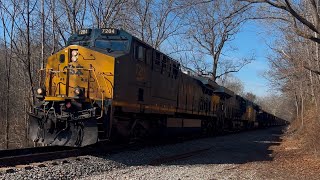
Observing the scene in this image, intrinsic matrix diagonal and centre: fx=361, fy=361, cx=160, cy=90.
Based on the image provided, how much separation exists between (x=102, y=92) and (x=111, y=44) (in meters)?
2.35

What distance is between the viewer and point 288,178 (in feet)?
31.5

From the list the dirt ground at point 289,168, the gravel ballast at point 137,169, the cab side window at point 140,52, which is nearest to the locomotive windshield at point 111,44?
the cab side window at point 140,52

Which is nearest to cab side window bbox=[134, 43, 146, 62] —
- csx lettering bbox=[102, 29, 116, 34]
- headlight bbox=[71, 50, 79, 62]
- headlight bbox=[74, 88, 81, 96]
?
csx lettering bbox=[102, 29, 116, 34]

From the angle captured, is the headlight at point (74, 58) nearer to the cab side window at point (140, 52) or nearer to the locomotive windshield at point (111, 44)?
the locomotive windshield at point (111, 44)

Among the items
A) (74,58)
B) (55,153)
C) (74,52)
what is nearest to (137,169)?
A: (55,153)

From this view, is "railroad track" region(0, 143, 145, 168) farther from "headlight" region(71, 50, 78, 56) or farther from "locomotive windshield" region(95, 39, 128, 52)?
"locomotive windshield" region(95, 39, 128, 52)

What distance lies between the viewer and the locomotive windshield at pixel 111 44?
39.9ft

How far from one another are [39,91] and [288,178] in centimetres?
777

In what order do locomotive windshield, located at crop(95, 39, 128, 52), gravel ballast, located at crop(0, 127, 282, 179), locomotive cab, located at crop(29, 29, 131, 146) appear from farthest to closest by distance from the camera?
locomotive windshield, located at crop(95, 39, 128, 52), locomotive cab, located at crop(29, 29, 131, 146), gravel ballast, located at crop(0, 127, 282, 179)

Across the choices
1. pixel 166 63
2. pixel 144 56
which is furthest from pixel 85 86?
pixel 166 63

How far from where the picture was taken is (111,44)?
40.7ft

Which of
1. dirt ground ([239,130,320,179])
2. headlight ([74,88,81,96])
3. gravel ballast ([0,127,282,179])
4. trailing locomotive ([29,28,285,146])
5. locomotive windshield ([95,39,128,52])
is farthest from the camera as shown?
locomotive windshield ([95,39,128,52])

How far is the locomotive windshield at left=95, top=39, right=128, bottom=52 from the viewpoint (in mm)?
12172

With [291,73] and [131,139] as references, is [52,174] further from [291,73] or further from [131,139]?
[291,73]
